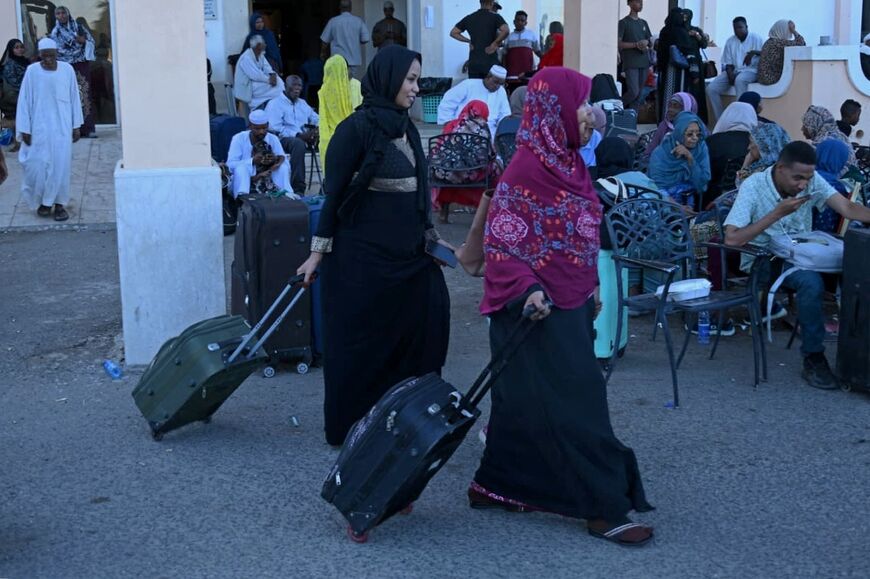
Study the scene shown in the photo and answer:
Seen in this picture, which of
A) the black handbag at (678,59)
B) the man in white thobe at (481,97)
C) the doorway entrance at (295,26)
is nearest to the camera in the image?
the man in white thobe at (481,97)

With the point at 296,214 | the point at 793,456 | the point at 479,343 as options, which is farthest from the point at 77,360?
the point at 793,456

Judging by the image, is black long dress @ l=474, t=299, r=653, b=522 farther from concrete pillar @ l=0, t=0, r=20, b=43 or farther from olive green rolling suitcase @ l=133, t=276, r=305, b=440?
concrete pillar @ l=0, t=0, r=20, b=43

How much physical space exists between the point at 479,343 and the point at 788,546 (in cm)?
314

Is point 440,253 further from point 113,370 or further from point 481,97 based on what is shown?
point 481,97

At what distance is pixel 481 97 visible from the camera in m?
12.5

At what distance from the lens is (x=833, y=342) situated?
715 centimetres

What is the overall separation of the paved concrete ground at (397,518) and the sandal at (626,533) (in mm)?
32

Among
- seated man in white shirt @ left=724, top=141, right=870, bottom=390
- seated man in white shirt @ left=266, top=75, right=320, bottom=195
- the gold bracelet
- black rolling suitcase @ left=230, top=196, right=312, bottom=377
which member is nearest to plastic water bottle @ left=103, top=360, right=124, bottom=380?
black rolling suitcase @ left=230, top=196, right=312, bottom=377

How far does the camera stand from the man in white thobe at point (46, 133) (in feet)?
36.8

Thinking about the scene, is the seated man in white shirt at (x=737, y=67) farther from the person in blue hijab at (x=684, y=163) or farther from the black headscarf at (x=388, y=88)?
the black headscarf at (x=388, y=88)

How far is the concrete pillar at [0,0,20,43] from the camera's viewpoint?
15.1 metres

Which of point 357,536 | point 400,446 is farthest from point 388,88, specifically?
point 357,536

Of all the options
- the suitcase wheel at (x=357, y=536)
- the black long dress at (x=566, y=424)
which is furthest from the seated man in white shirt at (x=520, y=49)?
the suitcase wheel at (x=357, y=536)

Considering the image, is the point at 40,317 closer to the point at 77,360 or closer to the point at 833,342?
the point at 77,360
